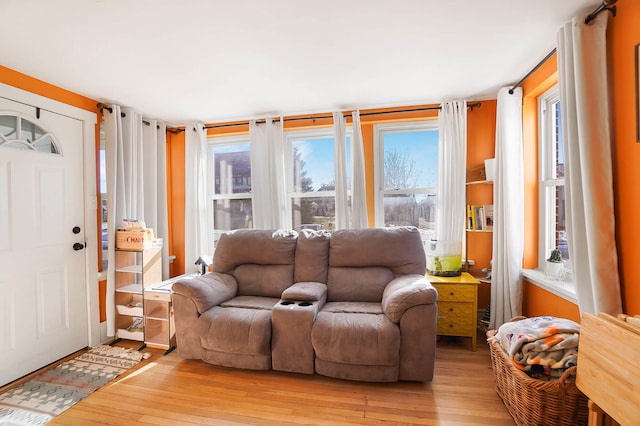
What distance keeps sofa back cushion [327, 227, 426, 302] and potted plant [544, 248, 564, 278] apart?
3.09 feet

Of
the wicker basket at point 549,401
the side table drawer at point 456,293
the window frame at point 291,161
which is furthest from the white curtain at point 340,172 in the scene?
the wicker basket at point 549,401

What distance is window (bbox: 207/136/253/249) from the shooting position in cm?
355

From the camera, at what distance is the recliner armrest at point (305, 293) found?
223cm

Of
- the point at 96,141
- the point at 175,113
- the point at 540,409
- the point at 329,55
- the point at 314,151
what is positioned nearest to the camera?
the point at 540,409

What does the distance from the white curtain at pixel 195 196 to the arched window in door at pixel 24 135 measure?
1.21 metres

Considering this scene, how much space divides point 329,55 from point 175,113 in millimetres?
2044

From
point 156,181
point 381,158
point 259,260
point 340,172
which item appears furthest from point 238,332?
point 381,158

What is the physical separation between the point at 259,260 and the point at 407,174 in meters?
1.86

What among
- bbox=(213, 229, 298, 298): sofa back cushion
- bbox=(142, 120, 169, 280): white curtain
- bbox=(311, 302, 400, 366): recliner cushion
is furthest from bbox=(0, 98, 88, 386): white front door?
bbox=(311, 302, 400, 366): recliner cushion

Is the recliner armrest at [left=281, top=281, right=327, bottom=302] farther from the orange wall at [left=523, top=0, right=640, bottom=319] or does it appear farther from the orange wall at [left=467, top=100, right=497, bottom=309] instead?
the orange wall at [left=523, top=0, right=640, bottom=319]

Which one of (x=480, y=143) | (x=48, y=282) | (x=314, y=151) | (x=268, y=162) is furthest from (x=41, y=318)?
(x=480, y=143)

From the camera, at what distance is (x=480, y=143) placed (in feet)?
9.77

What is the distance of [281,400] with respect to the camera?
1.87m

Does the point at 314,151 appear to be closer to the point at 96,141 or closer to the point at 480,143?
the point at 480,143
